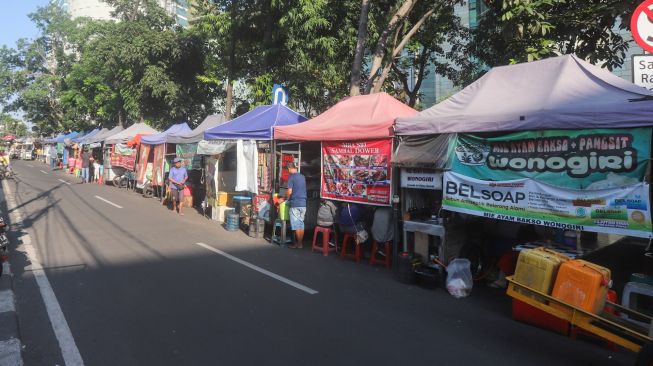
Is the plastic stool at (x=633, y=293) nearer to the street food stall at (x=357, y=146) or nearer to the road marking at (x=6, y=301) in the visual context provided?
the street food stall at (x=357, y=146)

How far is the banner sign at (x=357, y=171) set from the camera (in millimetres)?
7945

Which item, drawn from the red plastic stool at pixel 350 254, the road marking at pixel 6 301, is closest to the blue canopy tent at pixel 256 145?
the red plastic stool at pixel 350 254

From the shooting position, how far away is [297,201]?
9.20m

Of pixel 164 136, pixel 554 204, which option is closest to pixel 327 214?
pixel 554 204

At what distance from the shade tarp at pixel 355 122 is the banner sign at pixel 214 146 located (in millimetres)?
3549

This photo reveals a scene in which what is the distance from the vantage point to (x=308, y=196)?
1038 cm

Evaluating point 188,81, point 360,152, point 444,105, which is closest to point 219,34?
point 188,81

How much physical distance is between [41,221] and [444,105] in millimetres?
10556

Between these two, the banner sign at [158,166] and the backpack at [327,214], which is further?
the banner sign at [158,166]

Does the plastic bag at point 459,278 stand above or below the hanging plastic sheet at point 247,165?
below

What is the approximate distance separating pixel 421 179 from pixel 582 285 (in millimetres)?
3266

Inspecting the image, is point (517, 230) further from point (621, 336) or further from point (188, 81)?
point (188, 81)

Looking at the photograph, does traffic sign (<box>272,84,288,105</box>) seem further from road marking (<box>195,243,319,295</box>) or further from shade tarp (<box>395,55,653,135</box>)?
shade tarp (<box>395,55,653,135</box>)

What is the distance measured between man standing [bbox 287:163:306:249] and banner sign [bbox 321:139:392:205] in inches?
17.6
